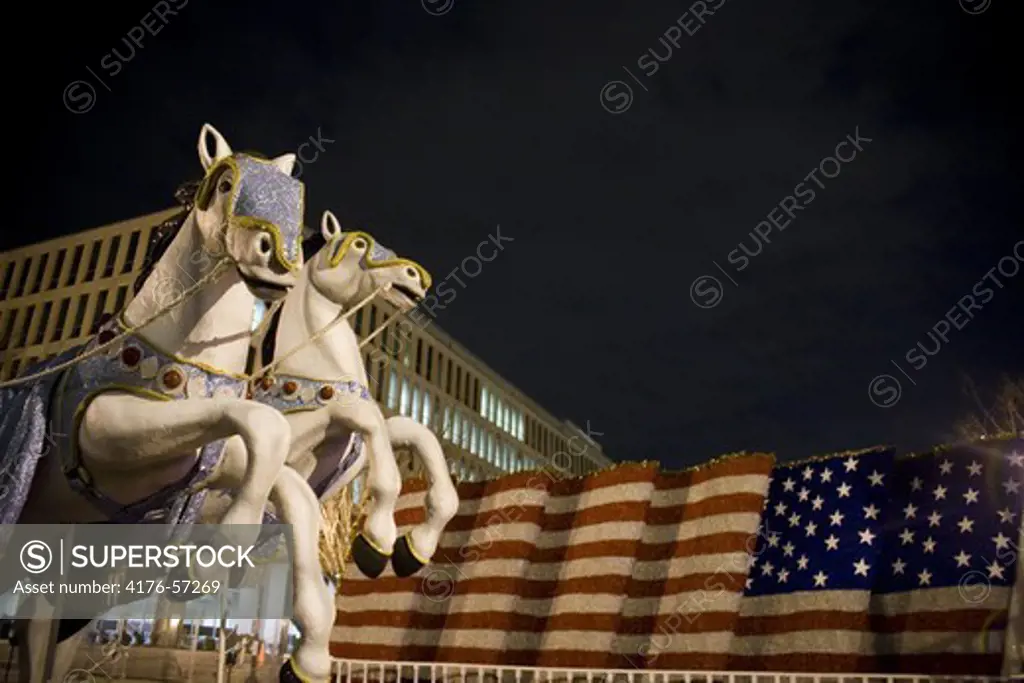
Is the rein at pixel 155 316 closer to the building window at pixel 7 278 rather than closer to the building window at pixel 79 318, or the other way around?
the building window at pixel 79 318

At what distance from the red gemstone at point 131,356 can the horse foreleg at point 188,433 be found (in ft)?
0.61

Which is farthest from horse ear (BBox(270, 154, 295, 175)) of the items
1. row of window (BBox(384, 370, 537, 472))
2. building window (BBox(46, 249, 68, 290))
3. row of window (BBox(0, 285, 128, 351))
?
building window (BBox(46, 249, 68, 290))

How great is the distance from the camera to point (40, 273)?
119 feet

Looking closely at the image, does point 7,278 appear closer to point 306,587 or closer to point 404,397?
point 404,397

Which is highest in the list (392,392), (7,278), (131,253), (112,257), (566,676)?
(7,278)

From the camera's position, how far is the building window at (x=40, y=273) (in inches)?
1419

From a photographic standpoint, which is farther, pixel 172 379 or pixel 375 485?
pixel 375 485

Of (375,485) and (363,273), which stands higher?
(363,273)

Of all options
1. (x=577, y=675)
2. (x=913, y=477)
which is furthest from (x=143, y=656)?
(x=913, y=477)

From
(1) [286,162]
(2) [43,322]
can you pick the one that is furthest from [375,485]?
(2) [43,322]

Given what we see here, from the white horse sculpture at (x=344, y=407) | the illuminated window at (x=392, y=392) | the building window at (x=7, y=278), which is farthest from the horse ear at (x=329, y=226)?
the building window at (x=7, y=278)

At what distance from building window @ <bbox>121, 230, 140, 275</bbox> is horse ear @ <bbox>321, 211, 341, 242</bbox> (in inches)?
1177

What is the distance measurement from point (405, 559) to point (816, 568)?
4.36 meters

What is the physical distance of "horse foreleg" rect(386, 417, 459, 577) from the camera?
16.8 feet
